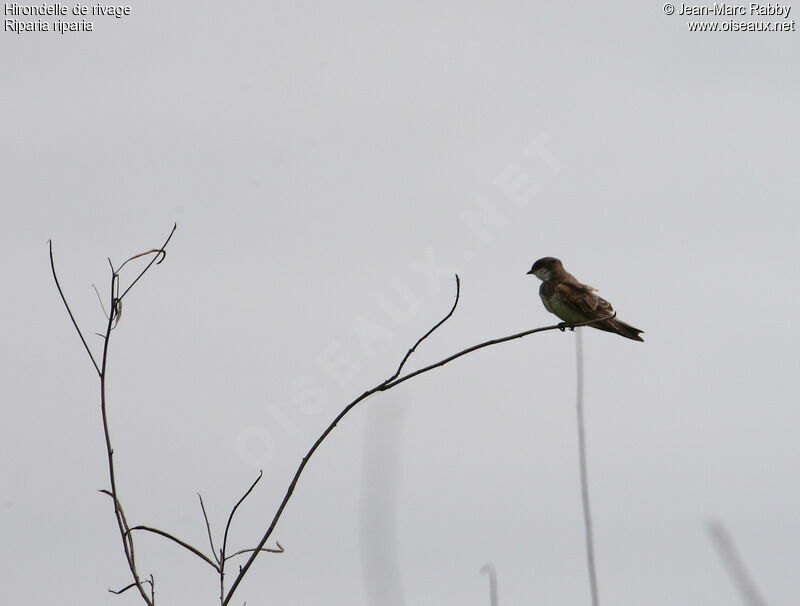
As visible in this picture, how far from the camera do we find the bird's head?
10.1 m

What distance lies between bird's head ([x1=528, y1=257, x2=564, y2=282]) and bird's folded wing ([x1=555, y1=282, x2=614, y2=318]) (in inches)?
15.4

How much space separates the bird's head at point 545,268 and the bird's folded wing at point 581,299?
15.4 inches

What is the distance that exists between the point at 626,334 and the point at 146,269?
368 centimetres

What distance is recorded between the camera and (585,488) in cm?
409

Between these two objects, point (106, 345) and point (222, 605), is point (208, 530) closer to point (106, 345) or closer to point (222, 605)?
point (222, 605)

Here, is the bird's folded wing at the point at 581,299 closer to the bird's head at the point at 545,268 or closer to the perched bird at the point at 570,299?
the perched bird at the point at 570,299

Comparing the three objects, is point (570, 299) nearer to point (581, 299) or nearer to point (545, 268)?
point (581, 299)

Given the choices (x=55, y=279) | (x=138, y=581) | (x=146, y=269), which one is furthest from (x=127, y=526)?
(x=146, y=269)

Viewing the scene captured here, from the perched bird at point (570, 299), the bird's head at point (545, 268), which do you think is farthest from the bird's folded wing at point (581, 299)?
the bird's head at point (545, 268)

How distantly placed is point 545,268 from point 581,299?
860 millimetres

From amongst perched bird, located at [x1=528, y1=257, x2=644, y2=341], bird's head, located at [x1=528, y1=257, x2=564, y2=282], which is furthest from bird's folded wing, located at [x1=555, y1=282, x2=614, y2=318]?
bird's head, located at [x1=528, y1=257, x2=564, y2=282]

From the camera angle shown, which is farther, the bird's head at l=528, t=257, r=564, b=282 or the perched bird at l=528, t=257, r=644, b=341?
the bird's head at l=528, t=257, r=564, b=282

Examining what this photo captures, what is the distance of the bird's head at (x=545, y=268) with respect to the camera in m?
10.1

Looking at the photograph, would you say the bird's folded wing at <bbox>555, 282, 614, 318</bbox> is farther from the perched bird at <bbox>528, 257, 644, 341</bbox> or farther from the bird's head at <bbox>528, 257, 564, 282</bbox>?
the bird's head at <bbox>528, 257, 564, 282</bbox>
